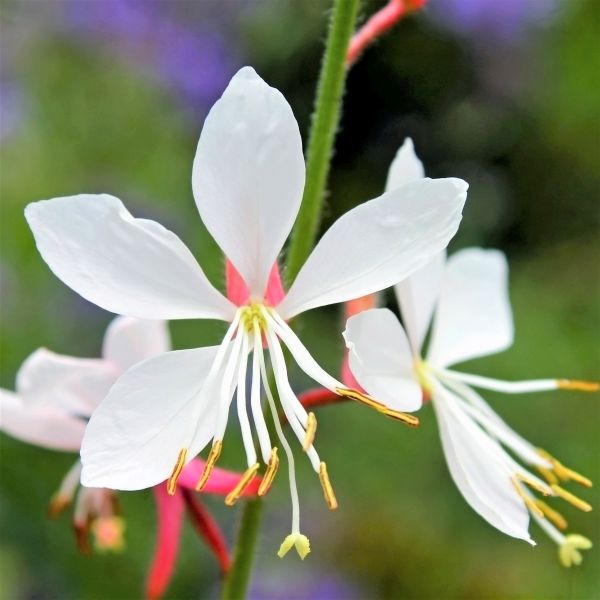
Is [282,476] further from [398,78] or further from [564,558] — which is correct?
[398,78]

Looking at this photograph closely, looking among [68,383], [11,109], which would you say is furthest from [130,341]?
[11,109]

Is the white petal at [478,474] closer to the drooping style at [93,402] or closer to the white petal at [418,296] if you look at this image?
the white petal at [418,296]

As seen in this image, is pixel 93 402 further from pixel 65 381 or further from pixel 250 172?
pixel 250 172

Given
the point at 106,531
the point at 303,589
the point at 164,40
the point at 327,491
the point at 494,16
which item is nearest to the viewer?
the point at 327,491

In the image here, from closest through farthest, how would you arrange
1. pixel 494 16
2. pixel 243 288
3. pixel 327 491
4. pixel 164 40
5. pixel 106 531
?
pixel 327 491 → pixel 243 288 → pixel 106 531 → pixel 164 40 → pixel 494 16

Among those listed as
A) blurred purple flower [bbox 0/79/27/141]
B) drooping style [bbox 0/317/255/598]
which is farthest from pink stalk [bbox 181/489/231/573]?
blurred purple flower [bbox 0/79/27/141]

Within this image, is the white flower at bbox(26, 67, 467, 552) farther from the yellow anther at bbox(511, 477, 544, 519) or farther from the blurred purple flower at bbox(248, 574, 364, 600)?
the blurred purple flower at bbox(248, 574, 364, 600)

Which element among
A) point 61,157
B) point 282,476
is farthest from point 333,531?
point 61,157

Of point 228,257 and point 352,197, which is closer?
point 228,257
